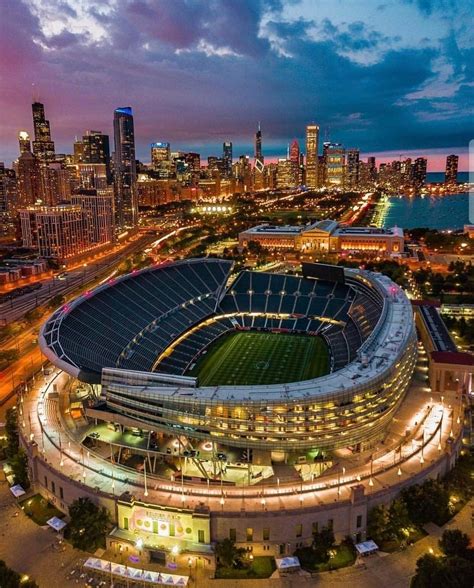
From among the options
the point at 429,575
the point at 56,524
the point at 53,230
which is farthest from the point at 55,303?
the point at 429,575

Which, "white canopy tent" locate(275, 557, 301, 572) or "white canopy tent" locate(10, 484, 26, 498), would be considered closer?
"white canopy tent" locate(275, 557, 301, 572)

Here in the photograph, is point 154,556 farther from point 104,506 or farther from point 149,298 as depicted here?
point 149,298

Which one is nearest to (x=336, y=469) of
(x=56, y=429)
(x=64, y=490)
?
(x=64, y=490)

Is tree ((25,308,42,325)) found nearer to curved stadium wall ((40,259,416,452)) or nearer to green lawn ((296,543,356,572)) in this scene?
curved stadium wall ((40,259,416,452))

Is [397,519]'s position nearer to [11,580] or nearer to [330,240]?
[11,580]

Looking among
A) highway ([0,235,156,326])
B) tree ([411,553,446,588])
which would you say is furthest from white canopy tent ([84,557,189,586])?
highway ([0,235,156,326])

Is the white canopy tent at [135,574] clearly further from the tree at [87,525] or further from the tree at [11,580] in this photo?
the tree at [11,580]
